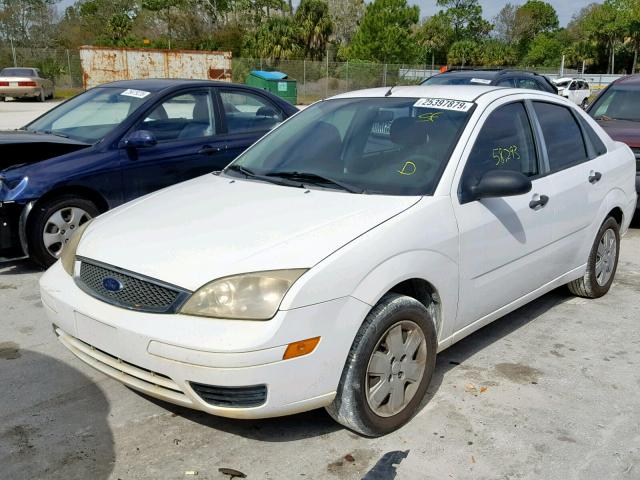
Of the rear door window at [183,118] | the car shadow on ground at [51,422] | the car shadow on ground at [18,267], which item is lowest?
the car shadow on ground at [51,422]

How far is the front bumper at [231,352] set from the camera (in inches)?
102

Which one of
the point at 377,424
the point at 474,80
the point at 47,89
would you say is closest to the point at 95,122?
the point at 377,424

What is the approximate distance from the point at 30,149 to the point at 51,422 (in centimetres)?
317

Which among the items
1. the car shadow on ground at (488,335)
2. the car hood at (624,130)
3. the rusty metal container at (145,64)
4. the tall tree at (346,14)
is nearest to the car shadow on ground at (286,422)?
the car shadow on ground at (488,335)

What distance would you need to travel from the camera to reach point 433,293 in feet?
10.8

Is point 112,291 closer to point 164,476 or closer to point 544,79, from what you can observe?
point 164,476

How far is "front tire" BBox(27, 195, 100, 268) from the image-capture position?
213 inches

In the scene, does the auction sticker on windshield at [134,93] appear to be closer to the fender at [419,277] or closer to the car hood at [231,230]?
the car hood at [231,230]

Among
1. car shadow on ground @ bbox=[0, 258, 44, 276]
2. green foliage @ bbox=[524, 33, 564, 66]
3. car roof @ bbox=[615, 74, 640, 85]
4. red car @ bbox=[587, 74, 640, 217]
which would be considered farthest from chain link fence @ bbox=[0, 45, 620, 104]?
green foliage @ bbox=[524, 33, 564, 66]

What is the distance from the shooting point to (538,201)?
391 cm

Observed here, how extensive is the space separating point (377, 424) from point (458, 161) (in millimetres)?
A: 1436

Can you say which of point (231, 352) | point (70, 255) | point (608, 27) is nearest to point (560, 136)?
point (231, 352)

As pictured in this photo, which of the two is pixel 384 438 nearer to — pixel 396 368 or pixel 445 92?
pixel 396 368

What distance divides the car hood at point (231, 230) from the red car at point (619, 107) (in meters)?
5.63
